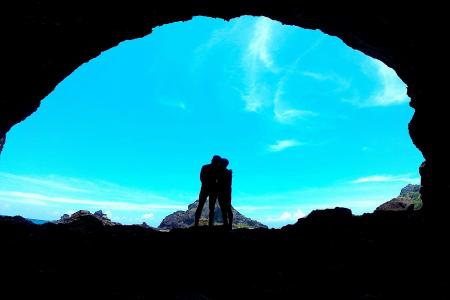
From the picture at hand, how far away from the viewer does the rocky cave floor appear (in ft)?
17.2

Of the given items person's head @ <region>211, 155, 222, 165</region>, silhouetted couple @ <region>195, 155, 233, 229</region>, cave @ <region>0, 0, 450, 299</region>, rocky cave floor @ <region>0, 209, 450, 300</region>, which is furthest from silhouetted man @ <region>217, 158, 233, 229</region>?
rocky cave floor @ <region>0, 209, 450, 300</region>

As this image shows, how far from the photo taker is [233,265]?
268 inches

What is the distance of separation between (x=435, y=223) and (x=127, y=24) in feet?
57.5

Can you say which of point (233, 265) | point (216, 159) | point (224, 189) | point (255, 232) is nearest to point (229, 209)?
point (224, 189)

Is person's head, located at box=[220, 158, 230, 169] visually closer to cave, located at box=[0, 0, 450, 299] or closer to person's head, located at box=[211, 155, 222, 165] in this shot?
person's head, located at box=[211, 155, 222, 165]

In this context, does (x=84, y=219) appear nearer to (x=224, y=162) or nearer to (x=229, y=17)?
(x=224, y=162)

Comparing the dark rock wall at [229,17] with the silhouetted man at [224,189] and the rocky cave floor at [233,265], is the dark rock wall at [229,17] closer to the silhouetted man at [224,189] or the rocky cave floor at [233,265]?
the rocky cave floor at [233,265]

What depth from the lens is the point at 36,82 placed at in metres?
16.2

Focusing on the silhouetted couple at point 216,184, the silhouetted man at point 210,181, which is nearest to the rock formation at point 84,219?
the silhouetted man at point 210,181

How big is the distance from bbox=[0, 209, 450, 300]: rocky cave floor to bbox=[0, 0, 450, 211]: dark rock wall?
9.09 m

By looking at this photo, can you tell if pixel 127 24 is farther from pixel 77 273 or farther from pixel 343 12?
pixel 77 273

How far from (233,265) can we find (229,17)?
52.2ft

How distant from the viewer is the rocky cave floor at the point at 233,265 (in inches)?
206

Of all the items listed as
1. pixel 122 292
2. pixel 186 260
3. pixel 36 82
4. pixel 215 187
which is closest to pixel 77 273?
pixel 122 292
